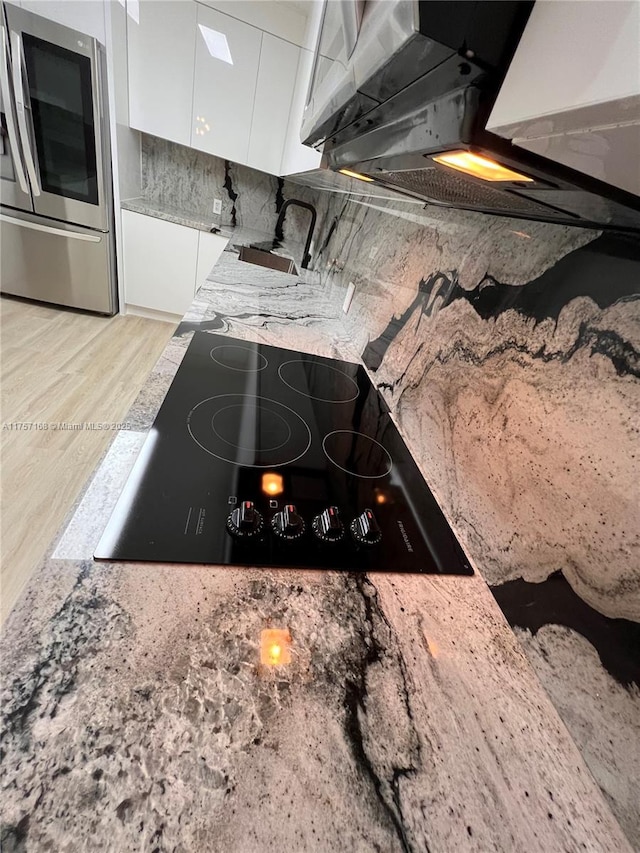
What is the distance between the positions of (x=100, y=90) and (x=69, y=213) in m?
0.76

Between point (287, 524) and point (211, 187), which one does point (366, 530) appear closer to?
point (287, 524)

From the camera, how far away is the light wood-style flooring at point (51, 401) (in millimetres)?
1398

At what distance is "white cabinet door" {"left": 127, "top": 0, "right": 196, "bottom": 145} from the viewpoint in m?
2.40

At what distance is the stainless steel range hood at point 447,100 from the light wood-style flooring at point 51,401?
102 centimetres

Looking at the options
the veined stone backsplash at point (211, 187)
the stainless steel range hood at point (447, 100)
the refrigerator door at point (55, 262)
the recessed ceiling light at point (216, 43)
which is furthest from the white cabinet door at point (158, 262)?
the stainless steel range hood at point (447, 100)

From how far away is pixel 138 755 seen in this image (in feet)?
1.05

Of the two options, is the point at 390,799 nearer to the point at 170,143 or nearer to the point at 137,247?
the point at 137,247

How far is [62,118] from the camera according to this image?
94.7 inches

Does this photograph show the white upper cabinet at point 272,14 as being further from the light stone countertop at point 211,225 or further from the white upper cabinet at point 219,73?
the light stone countertop at point 211,225

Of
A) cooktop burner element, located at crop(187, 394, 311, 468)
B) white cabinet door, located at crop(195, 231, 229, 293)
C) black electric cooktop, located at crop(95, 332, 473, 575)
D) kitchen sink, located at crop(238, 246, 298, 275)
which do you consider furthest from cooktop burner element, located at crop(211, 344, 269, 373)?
white cabinet door, located at crop(195, 231, 229, 293)

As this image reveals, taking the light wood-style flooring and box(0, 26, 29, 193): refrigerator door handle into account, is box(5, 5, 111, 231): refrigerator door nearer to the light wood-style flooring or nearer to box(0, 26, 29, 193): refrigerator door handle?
box(0, 26, 29, 193): refrigerator door handle

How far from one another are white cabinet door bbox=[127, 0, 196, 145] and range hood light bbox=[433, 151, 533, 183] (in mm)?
3159

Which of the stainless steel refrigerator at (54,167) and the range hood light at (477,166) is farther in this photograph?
the stainless steel refrigerator at (54,167)

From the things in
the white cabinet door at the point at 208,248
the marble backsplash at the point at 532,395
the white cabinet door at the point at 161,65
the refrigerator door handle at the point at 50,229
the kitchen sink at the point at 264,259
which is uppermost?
the white cabinet door at the point at 161,65
